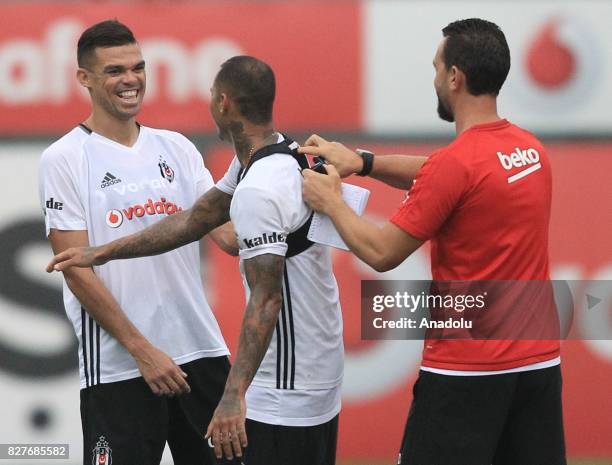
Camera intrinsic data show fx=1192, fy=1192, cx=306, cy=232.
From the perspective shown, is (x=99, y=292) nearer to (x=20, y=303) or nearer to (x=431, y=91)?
(x=20, y=303)

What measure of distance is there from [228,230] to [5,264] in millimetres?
2040

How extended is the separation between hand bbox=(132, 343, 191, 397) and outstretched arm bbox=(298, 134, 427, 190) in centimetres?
91

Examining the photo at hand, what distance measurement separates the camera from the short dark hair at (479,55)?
3570 mm

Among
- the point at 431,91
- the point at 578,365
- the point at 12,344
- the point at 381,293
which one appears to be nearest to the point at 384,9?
Result: the point at 431,91

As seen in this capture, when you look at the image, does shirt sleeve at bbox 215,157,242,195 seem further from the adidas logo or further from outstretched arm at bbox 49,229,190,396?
outstretched arm at bbox 49,229,190,396

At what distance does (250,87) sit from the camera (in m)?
3.63

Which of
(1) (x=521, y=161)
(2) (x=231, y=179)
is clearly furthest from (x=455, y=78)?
(2) (x=231, y=179)

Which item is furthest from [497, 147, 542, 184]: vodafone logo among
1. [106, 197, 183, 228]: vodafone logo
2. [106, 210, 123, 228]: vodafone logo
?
[106, 210, 123, 228]: vodafone logo

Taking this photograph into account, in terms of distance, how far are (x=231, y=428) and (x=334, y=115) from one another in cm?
285

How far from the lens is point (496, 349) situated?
3.56m

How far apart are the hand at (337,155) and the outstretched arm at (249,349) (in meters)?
0.43

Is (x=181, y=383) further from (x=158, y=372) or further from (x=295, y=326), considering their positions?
(x=295, y=326)

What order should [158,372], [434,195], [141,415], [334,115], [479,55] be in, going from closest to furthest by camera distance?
[434,195] < [479,55] < [158,372] < [141,415] < [334,115]

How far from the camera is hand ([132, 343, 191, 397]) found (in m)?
4.07
